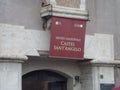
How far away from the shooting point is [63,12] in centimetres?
1011

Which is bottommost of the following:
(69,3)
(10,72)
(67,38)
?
(10,72)

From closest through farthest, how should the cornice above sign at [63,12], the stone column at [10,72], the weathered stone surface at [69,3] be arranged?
the stone column at [10,72] < the cornice above sign at [63,12] < the weathered stone surface at [69,3]

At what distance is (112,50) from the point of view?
36.4ft

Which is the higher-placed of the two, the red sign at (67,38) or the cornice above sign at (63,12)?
the cornice above sign at (63,12)

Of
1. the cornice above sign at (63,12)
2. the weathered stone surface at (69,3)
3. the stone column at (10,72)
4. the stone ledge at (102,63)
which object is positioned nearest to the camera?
the stone column at (10,72)

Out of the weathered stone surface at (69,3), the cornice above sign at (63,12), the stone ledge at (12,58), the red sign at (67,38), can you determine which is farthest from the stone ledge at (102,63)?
the stone ledge at (12,58)

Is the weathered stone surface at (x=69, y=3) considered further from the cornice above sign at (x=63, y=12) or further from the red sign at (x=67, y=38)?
the red sign at (x=67, y=38)

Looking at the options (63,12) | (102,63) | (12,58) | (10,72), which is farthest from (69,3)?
(10,72)

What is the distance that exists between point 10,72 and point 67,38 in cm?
170

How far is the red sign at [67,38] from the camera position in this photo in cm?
1002

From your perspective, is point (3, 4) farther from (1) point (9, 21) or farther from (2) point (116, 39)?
(2) point (116, 39)

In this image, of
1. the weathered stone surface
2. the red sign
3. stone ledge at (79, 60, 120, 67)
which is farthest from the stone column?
stone ledge at (79, 60, 120, 67)

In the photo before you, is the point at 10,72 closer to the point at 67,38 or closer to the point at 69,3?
the point at 67,38

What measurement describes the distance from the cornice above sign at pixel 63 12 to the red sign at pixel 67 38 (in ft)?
0.33
